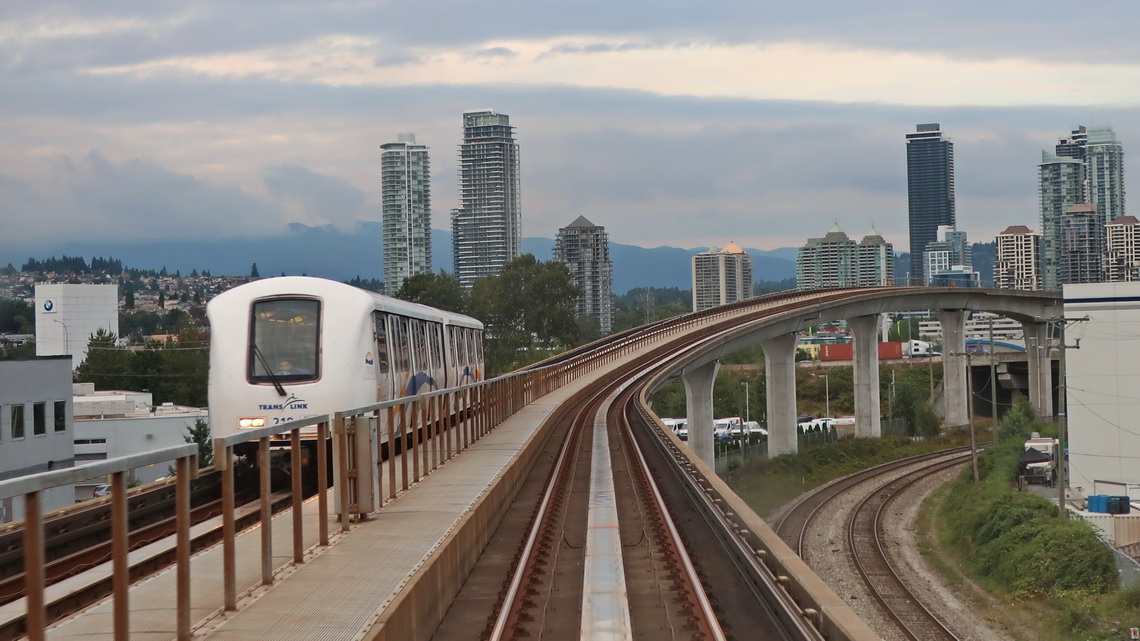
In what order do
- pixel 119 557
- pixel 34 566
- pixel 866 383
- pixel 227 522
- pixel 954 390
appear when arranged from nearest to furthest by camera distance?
1. pixel 34 566
2. pixel 119 557
3. pixel 227 522
4. pixel 866 383
5. pixel 954 390

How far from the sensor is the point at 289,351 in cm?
1970

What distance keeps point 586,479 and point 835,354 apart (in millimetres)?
133625

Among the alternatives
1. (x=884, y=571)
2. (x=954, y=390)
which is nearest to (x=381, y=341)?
(x=884, y=571)

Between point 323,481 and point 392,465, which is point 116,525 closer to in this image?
point 323,481

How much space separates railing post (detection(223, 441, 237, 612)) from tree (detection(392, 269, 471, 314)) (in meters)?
110

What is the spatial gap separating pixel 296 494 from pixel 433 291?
362 feet

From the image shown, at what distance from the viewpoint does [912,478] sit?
55344 mm

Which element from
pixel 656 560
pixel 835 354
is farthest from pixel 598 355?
pixel 835 354

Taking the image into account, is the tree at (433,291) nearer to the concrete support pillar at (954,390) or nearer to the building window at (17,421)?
the concrete support pillar at (954,390)

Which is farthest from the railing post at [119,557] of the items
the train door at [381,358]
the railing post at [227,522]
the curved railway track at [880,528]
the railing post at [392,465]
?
the curved railway track at [880,528]

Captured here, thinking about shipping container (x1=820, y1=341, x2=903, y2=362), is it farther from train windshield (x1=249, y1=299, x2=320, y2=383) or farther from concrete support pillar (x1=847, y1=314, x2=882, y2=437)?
train windshield (x1=249, y1=299, x2=320, y2=383)

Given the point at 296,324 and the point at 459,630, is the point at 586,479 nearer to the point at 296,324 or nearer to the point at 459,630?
the point at 296,324

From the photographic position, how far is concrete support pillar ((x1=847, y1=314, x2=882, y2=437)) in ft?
272

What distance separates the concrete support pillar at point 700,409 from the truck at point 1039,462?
18.2m
